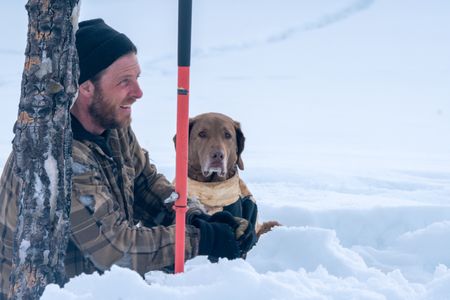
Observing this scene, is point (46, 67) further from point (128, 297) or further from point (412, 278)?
point (412, 278)

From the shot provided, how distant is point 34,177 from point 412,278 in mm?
5190

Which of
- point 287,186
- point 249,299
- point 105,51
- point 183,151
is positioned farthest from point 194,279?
point 287,186

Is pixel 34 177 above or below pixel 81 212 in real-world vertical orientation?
above

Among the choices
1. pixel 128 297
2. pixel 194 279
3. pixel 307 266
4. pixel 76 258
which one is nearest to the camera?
pixel 128 297

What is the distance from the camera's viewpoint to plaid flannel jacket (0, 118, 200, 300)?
10.5ft

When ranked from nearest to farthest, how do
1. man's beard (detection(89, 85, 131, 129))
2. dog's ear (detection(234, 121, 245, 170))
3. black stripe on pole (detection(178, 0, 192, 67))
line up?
black stripe on pole (detection(178, 0, 192, 67)) < man's beard (detection(89, 85, 131, 129)) < dog's ear (detection(234, 121, 245, 170))

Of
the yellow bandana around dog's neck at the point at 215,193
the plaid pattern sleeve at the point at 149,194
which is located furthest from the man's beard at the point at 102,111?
the yellow bandana around dog's neck at the point at 215,193

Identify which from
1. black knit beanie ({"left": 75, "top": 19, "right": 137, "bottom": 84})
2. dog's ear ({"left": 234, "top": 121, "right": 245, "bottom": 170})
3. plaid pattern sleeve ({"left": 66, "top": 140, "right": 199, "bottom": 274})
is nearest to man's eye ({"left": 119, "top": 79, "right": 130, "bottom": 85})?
black knit beanie ({"left": 75, "top": 19, "right": 137, "bottom": 84})

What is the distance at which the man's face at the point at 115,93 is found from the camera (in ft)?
11.8

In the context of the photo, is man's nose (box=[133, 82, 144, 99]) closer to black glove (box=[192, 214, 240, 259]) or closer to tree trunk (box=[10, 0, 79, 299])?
tree trunk (box=[10, 0, 79, 299])

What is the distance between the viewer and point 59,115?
9.95 feet

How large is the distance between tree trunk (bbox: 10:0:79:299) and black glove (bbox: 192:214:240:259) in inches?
33.5

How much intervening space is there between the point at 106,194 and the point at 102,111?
0.59 meters

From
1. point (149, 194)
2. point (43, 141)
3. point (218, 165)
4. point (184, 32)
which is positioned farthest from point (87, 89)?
point (218, 165)
